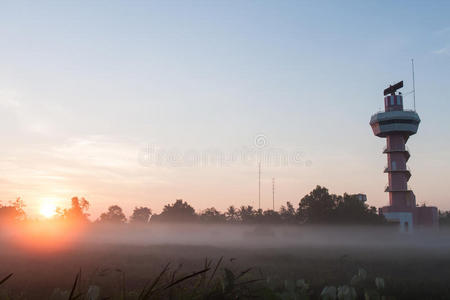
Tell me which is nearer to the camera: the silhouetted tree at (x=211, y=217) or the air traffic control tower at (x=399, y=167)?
the air traffic control tower at (x=399, y=167)

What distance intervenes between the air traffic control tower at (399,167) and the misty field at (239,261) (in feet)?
11.4

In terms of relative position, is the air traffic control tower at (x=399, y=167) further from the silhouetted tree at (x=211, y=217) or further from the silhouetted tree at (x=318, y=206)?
the silhouetted tree at (x=211, y=217)

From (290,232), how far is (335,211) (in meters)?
11.4

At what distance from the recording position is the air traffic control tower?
9319cm

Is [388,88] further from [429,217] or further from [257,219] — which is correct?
[257,219]

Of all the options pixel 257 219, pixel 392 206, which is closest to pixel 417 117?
pixel 392 206

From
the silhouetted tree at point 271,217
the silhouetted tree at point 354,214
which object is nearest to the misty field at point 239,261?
the silhouetted tree at point 354,214

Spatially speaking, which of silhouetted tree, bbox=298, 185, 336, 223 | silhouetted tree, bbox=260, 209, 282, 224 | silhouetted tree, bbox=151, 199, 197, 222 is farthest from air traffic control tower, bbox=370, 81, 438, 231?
silhouetted tree, bbox=151, 199, 197, 222

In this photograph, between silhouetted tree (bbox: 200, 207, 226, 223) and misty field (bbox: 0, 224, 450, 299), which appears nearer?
misty field (bbox: 0, 224, 450, 299)

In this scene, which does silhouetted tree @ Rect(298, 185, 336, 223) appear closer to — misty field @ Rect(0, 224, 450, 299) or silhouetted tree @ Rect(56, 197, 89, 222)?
misty field @ Rect(0, 224, 450, 299)

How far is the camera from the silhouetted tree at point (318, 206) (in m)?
94.9

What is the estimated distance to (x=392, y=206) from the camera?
3716 inches

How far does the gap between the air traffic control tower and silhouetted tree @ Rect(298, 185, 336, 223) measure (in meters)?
11.9

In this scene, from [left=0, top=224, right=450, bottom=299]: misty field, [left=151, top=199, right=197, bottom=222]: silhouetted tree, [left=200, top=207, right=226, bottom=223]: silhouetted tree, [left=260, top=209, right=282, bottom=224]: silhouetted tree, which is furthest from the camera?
[left=200, top=207, right=226, bottom=223]: silhouetted tree
